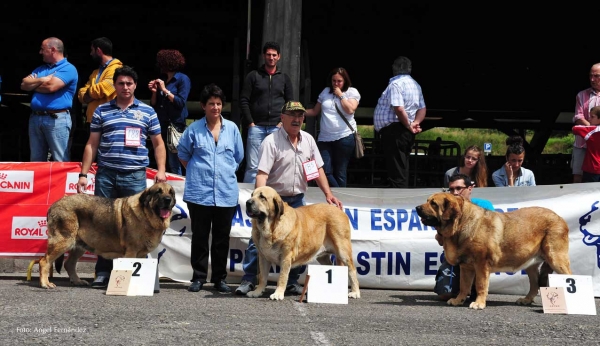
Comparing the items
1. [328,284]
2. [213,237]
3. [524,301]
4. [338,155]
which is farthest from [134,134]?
[524,301]

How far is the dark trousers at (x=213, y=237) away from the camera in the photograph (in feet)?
27.8

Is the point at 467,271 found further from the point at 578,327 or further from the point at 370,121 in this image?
the point at 370,121

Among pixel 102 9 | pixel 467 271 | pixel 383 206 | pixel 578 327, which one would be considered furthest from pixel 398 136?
pixel 102 9

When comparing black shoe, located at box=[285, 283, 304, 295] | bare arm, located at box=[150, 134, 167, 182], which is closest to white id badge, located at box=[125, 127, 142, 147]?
bare arm, located at box=[150, 134, 167, 182]

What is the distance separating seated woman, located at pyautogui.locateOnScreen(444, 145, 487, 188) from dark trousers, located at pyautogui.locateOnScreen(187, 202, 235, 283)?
8.29ft

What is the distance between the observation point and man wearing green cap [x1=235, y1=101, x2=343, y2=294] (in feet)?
27.8

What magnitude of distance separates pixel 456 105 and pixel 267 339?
58.4ft

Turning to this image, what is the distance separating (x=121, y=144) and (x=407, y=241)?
327cm

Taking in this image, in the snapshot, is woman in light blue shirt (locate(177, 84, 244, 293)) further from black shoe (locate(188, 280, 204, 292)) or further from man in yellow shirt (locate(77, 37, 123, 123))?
man in yellow shirt (locate(77, 37, 123, 123))

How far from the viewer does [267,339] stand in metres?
6.14

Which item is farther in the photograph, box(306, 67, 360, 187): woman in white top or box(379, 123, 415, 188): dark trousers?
box(379, 123, 415, 188): dark trousers

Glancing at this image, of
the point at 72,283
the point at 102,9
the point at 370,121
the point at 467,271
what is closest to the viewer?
the point at 467,271

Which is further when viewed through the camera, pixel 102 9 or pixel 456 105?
Result: pixel 456 105

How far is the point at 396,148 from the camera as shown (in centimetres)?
1098
